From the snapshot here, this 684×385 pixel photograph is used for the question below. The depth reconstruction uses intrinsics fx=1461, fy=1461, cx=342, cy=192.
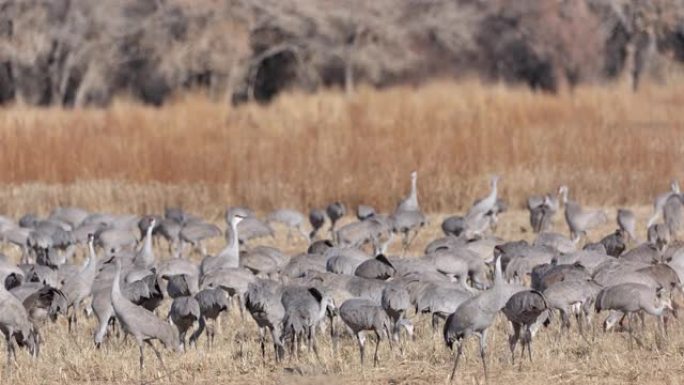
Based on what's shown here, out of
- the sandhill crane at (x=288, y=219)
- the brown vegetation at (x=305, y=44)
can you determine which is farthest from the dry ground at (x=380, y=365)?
the brown vegetation at (x=305, y=44)

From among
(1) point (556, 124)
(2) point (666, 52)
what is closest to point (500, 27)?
(2) point (666, 52)

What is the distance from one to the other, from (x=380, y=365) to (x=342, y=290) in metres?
1.16

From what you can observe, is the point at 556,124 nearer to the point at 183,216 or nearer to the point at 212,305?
the point at 183,216

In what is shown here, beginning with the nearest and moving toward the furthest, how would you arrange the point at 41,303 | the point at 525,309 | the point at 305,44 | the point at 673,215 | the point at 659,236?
the point at 525,309
the point at 41,303
the point at 659,236
the point at 673,215
the point at 305,44

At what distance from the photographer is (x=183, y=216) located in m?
16.7

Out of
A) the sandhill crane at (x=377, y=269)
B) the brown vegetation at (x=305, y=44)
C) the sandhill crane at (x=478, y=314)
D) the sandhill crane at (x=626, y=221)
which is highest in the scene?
the brown vegetation at (x=305, y=44)

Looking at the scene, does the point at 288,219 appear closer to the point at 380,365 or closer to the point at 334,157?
the point at 334,157

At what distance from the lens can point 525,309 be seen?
920 centimetres

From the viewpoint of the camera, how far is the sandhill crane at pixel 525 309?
9.16 m

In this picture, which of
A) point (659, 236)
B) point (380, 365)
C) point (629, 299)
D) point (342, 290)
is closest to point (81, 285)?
point (342, 290)

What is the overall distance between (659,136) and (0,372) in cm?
1311

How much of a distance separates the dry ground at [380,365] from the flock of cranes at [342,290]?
12cm

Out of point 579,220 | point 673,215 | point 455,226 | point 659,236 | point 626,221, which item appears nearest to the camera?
point 659,236

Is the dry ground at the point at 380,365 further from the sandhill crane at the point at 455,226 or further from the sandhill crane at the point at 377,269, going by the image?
the sandhill crane at the point at 455,226
